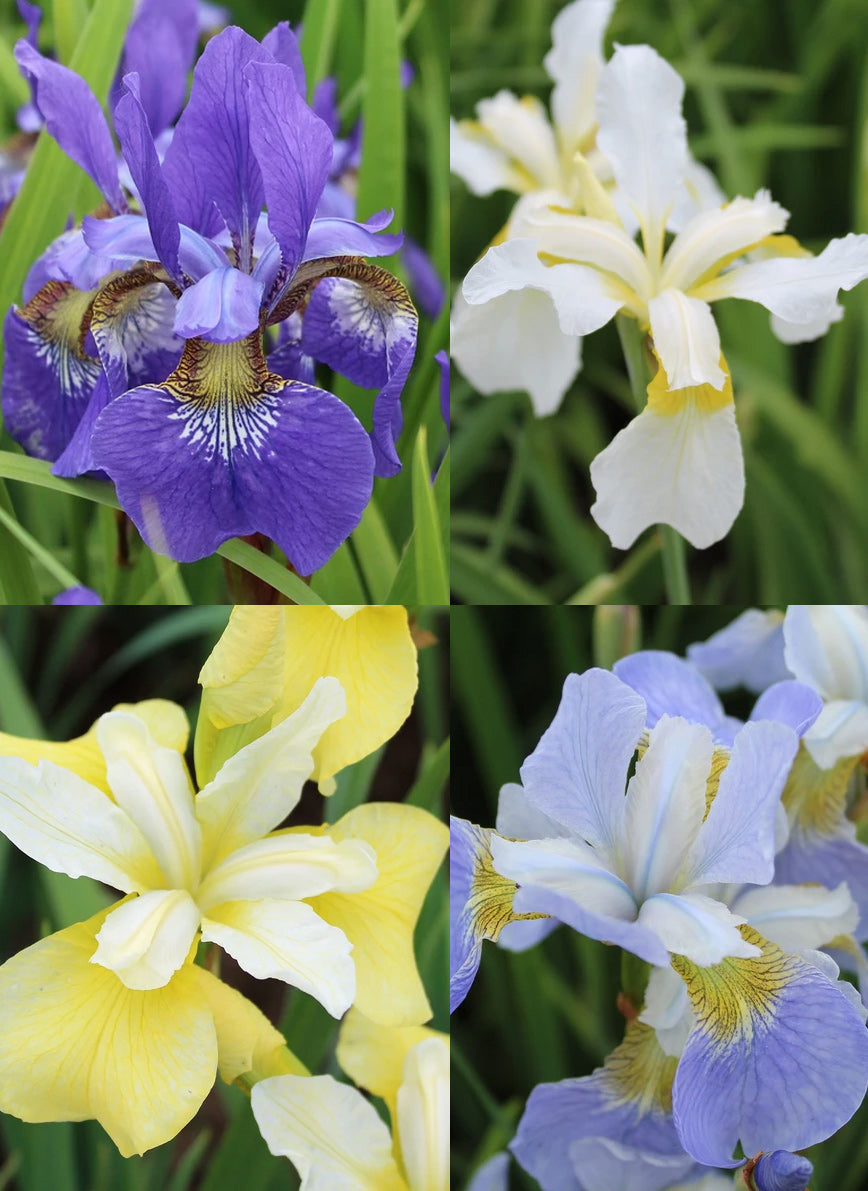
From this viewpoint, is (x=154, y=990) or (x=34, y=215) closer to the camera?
(x=154, y=990)

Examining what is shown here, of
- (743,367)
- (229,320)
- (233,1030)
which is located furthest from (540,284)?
(743,367)

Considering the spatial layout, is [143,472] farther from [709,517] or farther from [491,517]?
[491,517]

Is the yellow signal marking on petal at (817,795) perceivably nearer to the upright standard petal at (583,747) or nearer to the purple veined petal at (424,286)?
the upright standard petal at (583,747)

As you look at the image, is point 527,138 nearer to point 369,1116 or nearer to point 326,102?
point 326,102

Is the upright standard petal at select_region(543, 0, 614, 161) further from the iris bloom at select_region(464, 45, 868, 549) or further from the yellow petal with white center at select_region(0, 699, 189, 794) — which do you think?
the yellow petal with white center at select_region(0, 699, 189, 794)

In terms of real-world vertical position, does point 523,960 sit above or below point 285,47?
below

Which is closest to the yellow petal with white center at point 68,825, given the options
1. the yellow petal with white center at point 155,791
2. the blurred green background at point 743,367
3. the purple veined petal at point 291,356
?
the yellow petal with white center at point 155,791

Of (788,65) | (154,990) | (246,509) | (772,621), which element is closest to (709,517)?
(772,621)

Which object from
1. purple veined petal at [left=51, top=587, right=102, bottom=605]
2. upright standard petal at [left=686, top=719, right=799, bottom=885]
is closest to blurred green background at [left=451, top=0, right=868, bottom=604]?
purple veined petal at [left=51, top=587, right=102, bottom=605]
